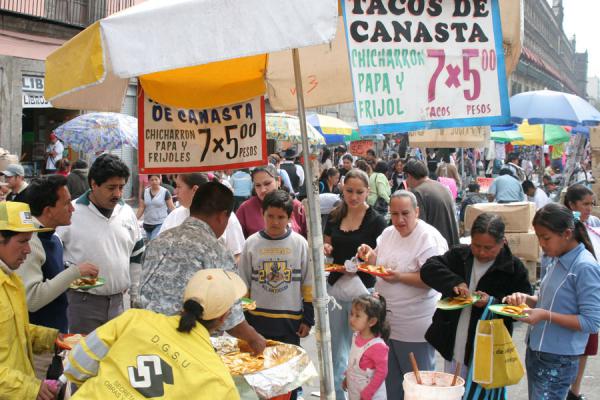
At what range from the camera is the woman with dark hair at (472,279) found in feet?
15.4

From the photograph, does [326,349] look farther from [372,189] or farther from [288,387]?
[372,189]

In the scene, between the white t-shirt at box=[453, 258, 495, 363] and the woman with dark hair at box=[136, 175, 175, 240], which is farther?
the woman with dark hair at box=[136, 175, 175, 240]

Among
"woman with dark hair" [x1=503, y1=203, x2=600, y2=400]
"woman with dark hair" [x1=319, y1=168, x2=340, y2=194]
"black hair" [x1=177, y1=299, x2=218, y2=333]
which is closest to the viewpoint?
"black hair" [x1=177, y1=299, x2=218, y2=333]

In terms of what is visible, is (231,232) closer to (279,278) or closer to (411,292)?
(279,278)

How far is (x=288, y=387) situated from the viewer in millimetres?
3627

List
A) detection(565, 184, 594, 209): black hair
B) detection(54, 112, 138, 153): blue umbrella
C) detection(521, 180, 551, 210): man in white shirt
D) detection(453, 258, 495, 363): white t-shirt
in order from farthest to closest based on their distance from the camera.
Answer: detection(521, 180, 551, 210): man in white shirt → detection(54, 112, 138, 153): blue umbrella → detection(565, 184, 594, 209): black hair → detection(453, 258, 495, 363): white t-shirt

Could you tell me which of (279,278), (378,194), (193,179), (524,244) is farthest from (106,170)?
(378,194)

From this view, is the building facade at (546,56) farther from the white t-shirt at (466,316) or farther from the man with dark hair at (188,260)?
the man with dark hair at (188,260)

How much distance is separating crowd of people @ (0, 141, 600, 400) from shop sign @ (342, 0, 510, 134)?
1083mm

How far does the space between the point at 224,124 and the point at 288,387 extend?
7.36ft

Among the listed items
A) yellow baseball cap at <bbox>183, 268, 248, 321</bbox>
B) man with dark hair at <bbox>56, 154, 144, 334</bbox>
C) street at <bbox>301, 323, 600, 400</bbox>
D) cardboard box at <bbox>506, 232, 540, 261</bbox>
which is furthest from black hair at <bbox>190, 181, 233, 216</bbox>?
cardboard box at <bbox>506, 232, 540, 261</bbox>

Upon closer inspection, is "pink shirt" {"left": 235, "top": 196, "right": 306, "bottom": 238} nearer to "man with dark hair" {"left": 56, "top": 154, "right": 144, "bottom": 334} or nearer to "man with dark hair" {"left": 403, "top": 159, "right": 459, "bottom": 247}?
"man with dark hair" {"left": 56, "top": 154, "right": 144, "bottom": 334}

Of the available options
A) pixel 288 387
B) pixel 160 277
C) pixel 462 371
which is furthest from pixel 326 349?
pixel 462 371

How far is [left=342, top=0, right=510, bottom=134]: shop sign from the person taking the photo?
345 cm
